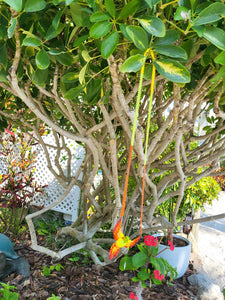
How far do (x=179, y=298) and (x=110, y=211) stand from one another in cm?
76

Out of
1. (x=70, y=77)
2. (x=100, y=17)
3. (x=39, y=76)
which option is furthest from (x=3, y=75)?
(x=100, y=17)

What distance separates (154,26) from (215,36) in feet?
0.49

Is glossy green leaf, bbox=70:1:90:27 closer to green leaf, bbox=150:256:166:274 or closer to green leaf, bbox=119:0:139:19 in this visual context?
green leaf, bbox=119:0:139:19

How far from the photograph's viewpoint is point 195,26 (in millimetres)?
632

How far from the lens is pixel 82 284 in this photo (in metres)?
1.86

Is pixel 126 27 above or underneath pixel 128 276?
above

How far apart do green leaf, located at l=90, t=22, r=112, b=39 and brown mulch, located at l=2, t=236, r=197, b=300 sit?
159 cm

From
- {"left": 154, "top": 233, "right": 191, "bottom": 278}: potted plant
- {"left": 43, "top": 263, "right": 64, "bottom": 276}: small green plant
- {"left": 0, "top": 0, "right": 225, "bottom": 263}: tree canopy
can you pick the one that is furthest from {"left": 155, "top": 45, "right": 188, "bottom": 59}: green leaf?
{"left": 154, "top": 233, "right": 191, "bottom": 278}: potted plant

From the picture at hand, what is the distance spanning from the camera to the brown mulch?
1.76m

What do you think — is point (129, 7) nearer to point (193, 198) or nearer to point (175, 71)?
point (175, 71)

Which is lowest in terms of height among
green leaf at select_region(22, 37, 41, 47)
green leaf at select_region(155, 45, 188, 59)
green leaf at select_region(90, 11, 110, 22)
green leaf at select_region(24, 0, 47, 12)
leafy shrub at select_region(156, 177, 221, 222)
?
leafy shrub at select_region(156, 177, 221, 222)

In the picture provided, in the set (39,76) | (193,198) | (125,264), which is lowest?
(125,264)

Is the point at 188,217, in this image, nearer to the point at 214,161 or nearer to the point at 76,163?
the point at 76,163

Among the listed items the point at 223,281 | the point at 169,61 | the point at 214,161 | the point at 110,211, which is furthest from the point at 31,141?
the point at 169,61
